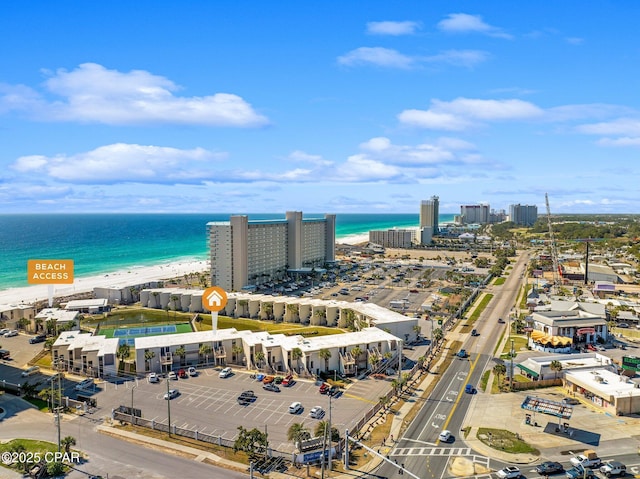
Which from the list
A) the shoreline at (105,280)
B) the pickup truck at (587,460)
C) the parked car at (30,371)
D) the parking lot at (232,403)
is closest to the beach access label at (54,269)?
the shoreline at (105,280)

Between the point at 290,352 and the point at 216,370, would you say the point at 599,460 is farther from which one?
the point at 216,370

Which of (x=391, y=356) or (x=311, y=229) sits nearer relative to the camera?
(x=391, y=356)

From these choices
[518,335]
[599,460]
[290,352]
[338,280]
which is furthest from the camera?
[338,280]

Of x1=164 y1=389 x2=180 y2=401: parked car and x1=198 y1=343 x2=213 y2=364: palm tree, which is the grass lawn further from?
x1=198 y1=343 x2=213 y2=364: palm tree

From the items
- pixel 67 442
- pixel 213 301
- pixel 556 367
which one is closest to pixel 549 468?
pixel 556 367

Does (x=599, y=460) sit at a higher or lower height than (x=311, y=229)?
lower

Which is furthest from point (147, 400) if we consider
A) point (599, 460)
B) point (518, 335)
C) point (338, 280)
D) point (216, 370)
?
point (338, 280)
